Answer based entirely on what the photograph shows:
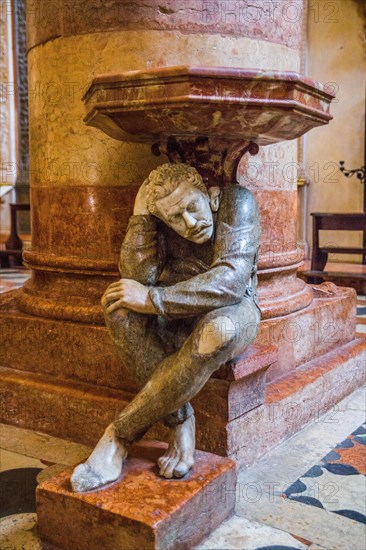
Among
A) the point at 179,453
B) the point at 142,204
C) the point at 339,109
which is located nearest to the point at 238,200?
the point at 142,204

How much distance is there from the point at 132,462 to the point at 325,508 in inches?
26.2

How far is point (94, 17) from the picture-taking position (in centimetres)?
279

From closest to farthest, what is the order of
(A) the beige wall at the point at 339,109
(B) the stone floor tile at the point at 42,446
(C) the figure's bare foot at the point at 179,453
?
(C) the figure's bare foot at the point at 179,453, (B) the stone floor tile at the point at 42,446, (A) the beige wall at the point at 339,109

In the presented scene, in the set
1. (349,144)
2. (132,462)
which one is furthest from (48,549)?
(349,144)

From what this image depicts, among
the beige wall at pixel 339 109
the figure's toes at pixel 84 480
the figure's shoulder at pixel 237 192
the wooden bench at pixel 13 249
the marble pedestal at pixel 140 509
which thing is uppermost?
the beige wall at pixel 339 109

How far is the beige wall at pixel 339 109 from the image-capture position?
31.5 feet

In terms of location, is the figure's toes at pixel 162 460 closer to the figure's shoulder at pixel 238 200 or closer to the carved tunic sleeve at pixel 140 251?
the carved tunic sleeve at pixel 140 251

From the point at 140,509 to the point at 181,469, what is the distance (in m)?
0.23

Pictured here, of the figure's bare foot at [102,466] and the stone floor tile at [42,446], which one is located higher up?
the figure's bare foot at [102,466]

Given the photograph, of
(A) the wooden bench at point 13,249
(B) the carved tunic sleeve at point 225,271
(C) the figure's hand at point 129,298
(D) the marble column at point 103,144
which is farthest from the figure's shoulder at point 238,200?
(A) the wooden bench at point 13,249

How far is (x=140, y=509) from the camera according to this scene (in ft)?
5.83

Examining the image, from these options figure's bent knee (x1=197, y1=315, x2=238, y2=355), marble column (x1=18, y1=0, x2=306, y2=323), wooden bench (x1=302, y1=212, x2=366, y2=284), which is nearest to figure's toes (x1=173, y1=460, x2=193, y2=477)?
figure's bent knee (x1=197, y1=315, x2=238, y2=355)

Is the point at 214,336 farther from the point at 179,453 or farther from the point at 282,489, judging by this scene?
the point at 282,489

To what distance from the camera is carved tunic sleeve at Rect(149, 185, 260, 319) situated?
78.5 inches
